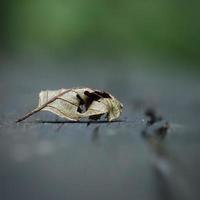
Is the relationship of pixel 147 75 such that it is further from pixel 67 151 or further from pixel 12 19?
pixel 67 151

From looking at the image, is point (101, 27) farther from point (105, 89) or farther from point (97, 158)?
A: point (97, 158)

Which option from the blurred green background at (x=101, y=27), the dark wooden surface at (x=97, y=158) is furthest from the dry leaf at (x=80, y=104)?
the blurred green background at (x=101, y=27)

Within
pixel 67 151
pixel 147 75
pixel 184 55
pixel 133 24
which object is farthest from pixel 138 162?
pixel 133 24

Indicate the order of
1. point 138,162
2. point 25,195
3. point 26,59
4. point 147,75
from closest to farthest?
1. point 25,195
2. point 138,162
3. point 147,75
4. point 26,59

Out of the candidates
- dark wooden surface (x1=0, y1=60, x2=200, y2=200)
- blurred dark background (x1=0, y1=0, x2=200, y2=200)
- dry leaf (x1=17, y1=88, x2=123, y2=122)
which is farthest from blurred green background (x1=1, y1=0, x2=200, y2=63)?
dry leaf (x1=17, y1=88, x2=123, y2=122)

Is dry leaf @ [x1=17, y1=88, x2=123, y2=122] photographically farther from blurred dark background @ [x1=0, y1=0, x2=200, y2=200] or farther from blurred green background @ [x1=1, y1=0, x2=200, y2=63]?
blurred green background @ [x1=1, y1=0, x2=200, y2=63]

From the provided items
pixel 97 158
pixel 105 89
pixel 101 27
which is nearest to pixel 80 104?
pixel 97 158
